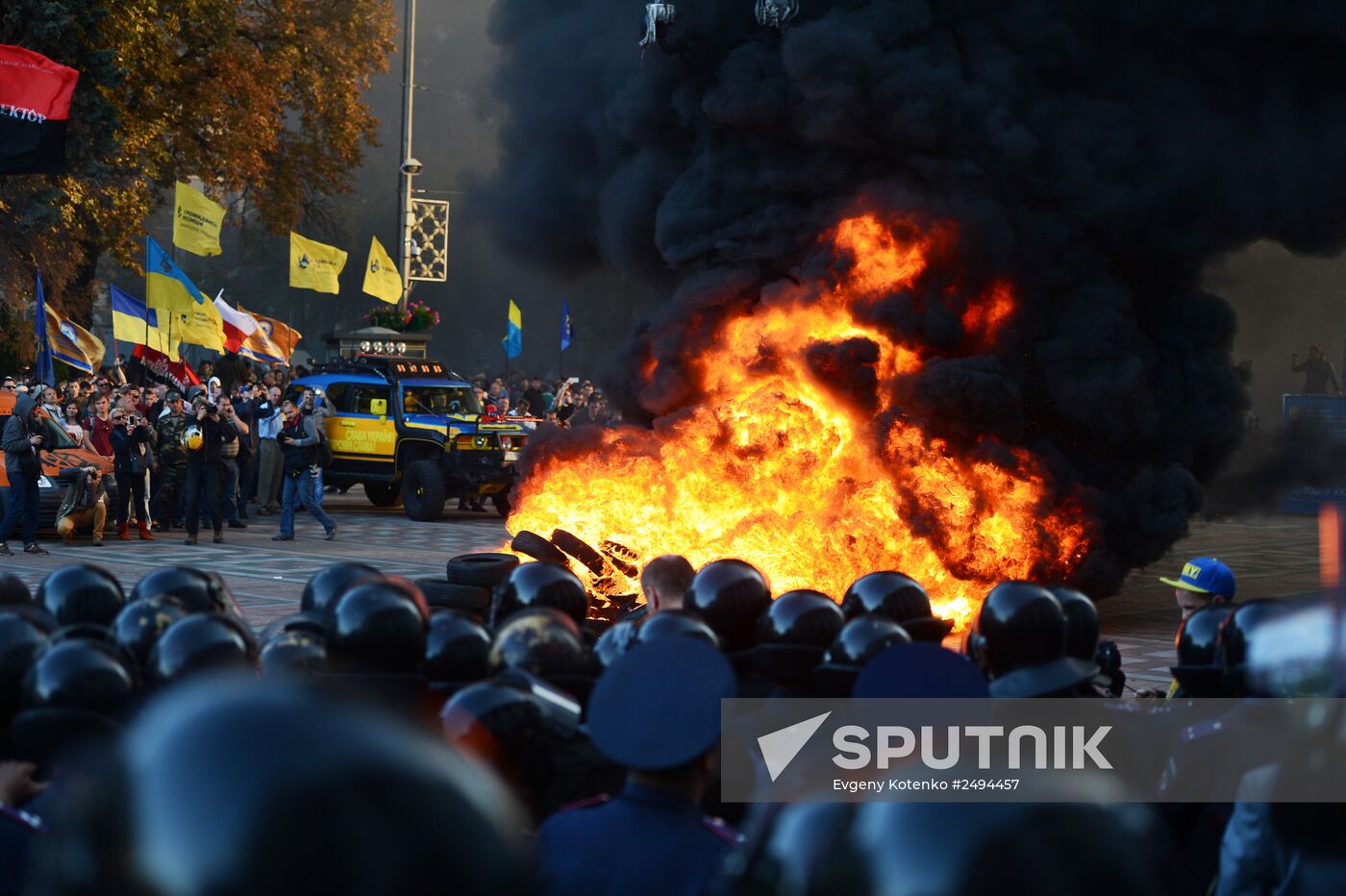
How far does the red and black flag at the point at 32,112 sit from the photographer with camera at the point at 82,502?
384 cm

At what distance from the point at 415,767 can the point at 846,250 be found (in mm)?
11329

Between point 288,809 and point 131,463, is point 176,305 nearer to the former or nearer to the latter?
point 131,463

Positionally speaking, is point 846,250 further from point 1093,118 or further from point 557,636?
point 557,636

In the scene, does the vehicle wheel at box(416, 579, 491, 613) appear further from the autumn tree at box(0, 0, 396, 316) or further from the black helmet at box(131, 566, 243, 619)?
the autumn tree at box(0, 0, 396, 316)

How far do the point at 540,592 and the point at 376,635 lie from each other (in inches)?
46.7

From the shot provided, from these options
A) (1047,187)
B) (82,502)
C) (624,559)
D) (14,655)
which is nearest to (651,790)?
(14,655)

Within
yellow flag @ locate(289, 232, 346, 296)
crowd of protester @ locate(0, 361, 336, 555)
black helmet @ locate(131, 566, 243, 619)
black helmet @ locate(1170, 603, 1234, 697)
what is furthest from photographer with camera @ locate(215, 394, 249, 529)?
black helmet @ locate(1170, 603, 1234, 697)

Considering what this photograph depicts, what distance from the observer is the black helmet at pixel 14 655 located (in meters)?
4.24

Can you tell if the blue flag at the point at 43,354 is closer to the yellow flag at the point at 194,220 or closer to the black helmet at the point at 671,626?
the yellow flag at the point at 194,220

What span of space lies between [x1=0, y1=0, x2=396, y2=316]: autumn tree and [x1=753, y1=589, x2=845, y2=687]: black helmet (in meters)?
21.9

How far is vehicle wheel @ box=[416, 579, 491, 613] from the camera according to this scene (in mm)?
9992

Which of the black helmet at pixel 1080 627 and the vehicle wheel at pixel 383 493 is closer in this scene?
the black helmet at pixel 1080 627

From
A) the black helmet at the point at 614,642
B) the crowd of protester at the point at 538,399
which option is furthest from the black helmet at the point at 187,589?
the crowd of protester at the point at 538,399

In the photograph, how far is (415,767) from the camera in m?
1.47
